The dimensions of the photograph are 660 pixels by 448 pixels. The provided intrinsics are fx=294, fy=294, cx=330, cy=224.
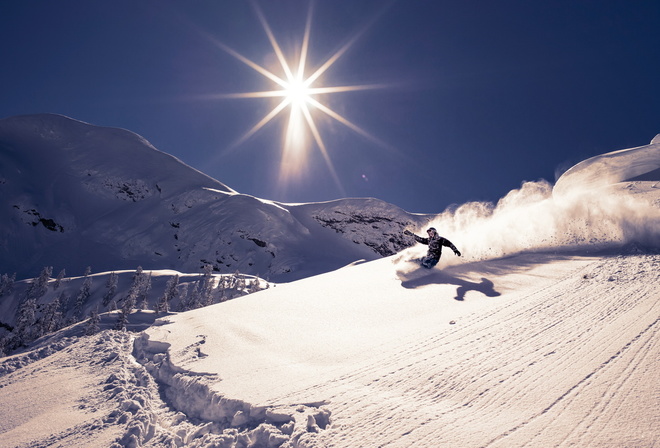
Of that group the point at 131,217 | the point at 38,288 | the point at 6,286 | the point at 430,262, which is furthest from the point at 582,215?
the point at 131,217

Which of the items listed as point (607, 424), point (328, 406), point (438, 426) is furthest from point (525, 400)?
point (328, 406)

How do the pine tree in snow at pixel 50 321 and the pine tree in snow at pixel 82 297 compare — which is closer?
the pine tree in snow at pixel 50 321

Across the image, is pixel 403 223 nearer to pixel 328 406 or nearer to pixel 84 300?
pixel 84 300

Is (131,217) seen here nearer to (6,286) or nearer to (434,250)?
(6,286)

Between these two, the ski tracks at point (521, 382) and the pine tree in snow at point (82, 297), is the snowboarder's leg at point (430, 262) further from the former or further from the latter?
the pine tree in snow at point (82, 297)

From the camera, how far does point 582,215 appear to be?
31.1ft

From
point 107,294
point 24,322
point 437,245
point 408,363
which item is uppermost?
point 107,294

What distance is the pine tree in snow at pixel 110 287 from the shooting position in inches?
1989

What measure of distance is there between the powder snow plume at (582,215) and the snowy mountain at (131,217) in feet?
249

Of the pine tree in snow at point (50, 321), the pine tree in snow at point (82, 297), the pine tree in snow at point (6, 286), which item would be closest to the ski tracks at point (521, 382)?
the pine tree in snow at point (50, 321)

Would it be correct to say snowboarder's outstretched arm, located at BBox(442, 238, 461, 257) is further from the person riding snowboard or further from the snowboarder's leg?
the snowboarder's leg

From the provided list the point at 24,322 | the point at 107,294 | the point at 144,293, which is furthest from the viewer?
the point at 107,294

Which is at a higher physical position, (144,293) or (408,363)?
(144,293)

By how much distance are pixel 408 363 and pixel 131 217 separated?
419 feet
